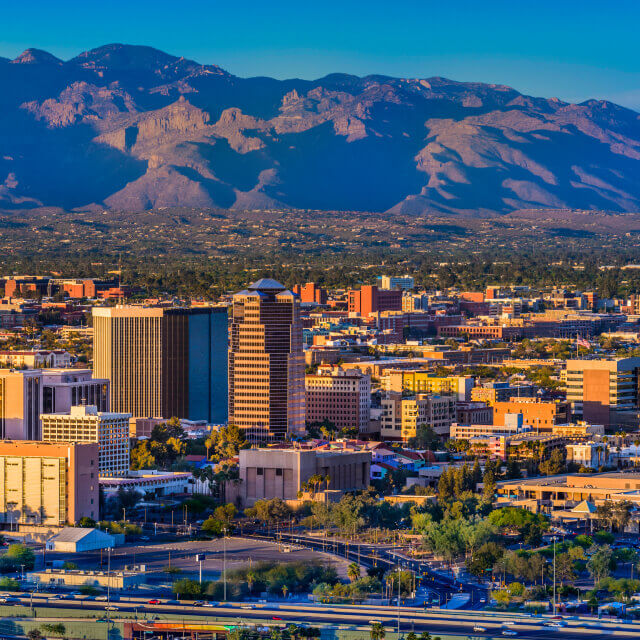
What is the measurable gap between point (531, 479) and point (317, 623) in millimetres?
42555

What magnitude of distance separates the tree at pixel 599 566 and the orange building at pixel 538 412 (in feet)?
159

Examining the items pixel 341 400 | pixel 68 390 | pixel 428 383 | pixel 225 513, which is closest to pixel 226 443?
pixel 68 390

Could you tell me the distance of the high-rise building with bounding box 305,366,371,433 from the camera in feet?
452

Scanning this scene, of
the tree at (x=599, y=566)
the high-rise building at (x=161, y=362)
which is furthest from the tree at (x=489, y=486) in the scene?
the high-rise building at (x=161, y=362)

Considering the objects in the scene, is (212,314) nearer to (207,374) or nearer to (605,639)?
(207,374)

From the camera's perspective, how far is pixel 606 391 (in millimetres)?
139375

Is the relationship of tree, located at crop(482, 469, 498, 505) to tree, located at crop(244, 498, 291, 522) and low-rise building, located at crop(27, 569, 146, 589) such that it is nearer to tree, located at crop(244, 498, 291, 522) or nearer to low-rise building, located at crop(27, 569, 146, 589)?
tree, located at crop(244, 498, 291, 522)

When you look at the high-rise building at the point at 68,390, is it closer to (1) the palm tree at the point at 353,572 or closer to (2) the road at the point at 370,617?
(1) the palm tree at the point at 353,572

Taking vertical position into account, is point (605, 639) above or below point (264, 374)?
below

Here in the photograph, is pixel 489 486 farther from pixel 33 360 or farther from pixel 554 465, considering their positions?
pixel 33 360

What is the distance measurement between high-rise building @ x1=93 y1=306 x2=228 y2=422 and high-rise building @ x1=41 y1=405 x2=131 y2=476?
25069 millimetres

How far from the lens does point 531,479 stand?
112562 mm

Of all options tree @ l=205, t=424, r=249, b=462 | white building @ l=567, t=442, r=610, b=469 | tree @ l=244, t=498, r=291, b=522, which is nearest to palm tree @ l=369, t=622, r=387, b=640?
tree @ l=244, t=498, r=291, b=522

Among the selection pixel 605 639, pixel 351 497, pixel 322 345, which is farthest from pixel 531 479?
pixel 322 345
